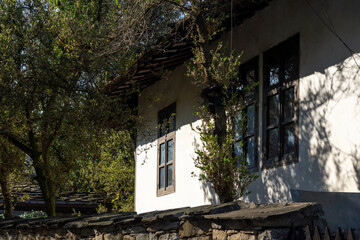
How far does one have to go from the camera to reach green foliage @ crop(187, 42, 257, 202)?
20.5 feet

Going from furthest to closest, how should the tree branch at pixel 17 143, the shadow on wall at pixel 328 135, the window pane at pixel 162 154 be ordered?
the window pane at pixel 162 154 < the tree branch at pixel 17 143 < the shadow on wall at pixel 328 135

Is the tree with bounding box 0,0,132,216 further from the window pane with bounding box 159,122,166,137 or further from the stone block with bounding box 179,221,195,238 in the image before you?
the stone block with bounding box 179,221,195,238

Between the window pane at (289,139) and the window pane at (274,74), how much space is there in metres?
0.62

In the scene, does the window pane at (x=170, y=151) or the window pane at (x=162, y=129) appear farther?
the window pane at (x=162, y=129)

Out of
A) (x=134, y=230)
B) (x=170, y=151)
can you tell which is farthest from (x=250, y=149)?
(x=170, y=151)

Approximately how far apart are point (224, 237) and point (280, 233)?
0.77 meters

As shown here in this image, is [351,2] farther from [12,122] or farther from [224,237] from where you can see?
[12,122]

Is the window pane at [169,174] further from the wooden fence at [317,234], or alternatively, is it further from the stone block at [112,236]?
the wooden fence at [317,234]

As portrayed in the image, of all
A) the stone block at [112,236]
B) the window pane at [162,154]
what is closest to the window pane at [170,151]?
the window pane at [162,154]

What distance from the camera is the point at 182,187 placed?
9.23 metres

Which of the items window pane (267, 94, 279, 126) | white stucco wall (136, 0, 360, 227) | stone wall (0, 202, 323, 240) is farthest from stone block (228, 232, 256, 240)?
window pane (267, 94, 279, 126)

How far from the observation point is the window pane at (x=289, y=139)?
6458 millimetres

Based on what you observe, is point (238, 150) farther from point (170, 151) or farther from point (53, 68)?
point (53, 68)

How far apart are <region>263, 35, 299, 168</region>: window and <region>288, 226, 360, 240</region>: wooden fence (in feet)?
8.71
